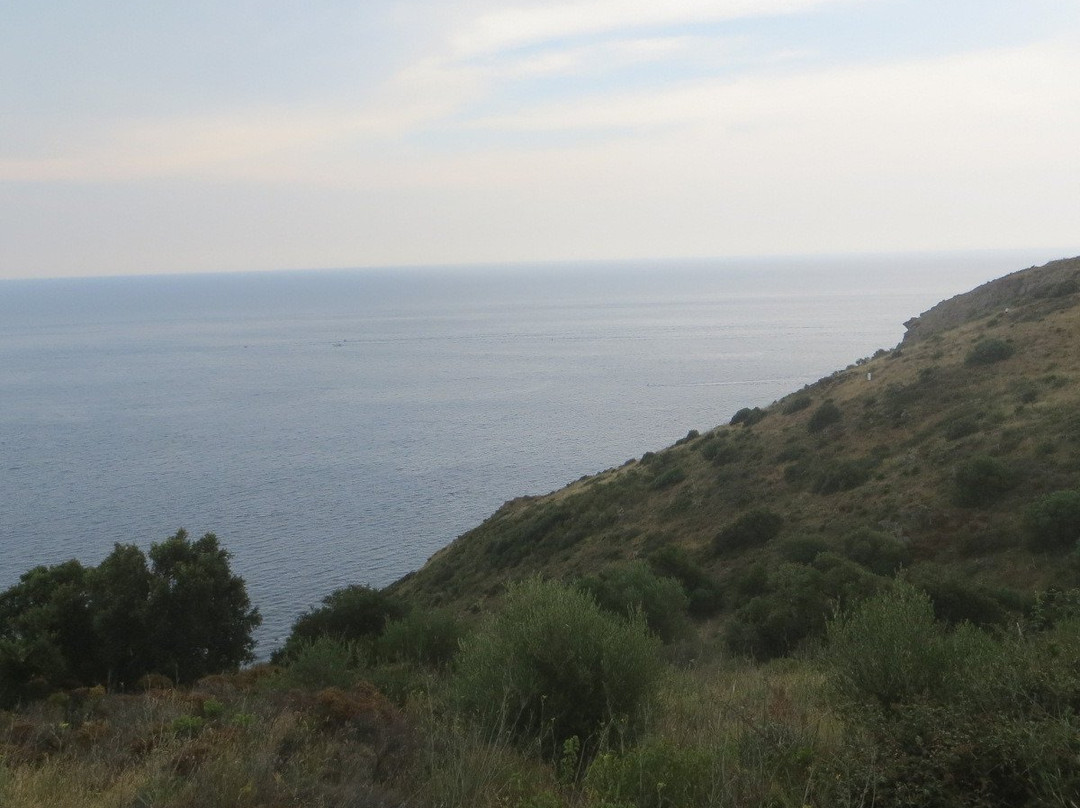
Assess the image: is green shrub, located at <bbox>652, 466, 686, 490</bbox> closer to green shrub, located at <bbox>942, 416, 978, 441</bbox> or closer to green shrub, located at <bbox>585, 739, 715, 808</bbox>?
green shrub, located at <bbox>942, 416, 978, 441</bbox>

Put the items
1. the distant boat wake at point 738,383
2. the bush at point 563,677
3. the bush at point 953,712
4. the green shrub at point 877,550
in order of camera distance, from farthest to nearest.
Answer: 1. the distant boat wake at point 738,383
2. the green shrub at point 877,550
3. the bush at point 563,677
4. the bush at point 953,712

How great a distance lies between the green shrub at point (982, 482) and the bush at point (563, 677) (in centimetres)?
1809

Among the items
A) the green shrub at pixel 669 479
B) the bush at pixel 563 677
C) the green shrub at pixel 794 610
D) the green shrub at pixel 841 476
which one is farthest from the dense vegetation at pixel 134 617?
the green shrub at pixel 669 479

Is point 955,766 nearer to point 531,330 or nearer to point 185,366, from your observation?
point 185,366

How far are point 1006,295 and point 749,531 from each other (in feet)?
98.2

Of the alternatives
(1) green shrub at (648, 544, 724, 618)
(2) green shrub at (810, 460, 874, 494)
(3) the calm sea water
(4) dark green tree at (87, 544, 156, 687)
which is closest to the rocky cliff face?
(2) green shrub at (810, 460, 874, 494)

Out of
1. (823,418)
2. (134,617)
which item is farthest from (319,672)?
(823,418)

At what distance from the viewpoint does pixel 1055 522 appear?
18.5 meters

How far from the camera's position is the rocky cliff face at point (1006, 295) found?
134 ft

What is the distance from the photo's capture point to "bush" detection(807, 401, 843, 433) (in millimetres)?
33844

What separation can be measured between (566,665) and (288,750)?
2.18 meters

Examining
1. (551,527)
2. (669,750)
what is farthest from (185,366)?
(669,750)

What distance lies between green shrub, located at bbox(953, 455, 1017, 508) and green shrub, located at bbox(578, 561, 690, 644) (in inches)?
369

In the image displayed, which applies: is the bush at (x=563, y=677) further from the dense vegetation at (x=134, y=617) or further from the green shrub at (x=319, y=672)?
the dense vegetation at (x=134, y=617)
